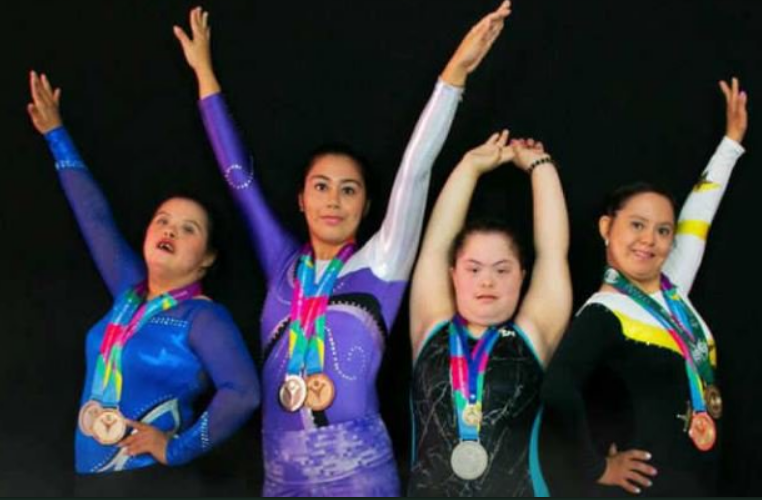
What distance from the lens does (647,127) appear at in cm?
278

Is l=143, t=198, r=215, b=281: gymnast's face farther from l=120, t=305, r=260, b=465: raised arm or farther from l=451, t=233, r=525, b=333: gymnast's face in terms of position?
l=451, t=233, r=525, b=333: gymnast's face

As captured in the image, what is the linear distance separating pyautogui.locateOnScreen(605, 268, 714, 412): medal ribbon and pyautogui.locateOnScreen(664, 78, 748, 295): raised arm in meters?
0.11

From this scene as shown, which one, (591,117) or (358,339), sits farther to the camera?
(591,117)

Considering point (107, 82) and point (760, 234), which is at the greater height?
point (107, 82)

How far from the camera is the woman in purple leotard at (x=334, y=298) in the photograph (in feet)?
7.79

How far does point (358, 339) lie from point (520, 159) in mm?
660

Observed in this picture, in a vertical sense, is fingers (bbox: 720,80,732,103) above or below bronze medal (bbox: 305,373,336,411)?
above

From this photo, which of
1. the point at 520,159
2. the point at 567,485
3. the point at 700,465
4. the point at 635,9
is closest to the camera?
the point at 700,465

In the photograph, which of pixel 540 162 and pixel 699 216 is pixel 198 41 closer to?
pixel 540 162

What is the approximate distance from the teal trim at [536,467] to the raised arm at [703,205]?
0.56 m

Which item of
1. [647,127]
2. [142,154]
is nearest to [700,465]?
[647,127]

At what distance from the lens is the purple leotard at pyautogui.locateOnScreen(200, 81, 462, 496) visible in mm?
2361

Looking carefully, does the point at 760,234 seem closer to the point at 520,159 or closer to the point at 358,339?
the point at 520,159

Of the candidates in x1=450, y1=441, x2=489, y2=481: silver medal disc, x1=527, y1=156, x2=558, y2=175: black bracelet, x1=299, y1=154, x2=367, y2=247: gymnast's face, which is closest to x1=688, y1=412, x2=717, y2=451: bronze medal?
x1=450, y1=441, x2=489, y2=481: silver medal disc
